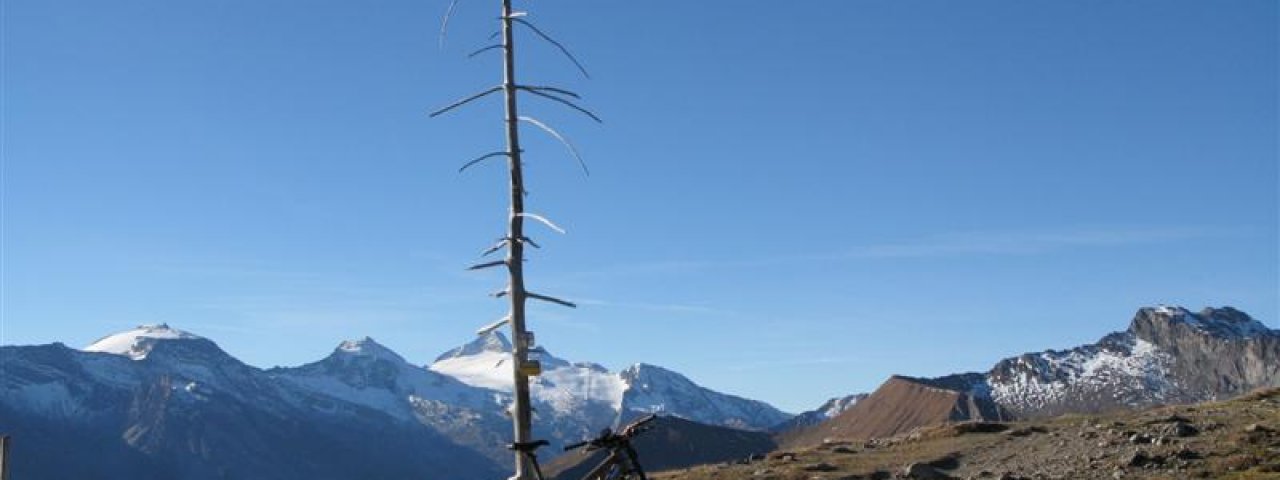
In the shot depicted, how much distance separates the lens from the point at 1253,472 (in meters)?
44.8

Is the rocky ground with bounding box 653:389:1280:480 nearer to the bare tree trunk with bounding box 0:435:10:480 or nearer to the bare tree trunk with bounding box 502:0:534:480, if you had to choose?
the bare tree trunk with bounding box 502:0:534:480

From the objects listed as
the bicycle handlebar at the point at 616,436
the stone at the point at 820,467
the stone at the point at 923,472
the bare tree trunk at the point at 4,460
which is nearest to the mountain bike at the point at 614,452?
the bicycle handlebar at the point at 616,436

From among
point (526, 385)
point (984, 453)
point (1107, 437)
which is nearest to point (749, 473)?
point (984, 453)

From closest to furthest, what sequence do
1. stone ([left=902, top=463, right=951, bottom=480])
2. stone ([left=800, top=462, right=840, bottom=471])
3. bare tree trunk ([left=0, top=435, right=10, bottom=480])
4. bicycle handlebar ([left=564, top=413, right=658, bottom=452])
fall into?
bicycle handlebar ([left=564, top=413, right=658, bottom=452])
bare tree trunk ([left=0, top=435, right=10, bottom=480])
stone ([left=902, top=463, right=951, bottom=480])
stone ([left=800, top=462, right=840, bottom=471])

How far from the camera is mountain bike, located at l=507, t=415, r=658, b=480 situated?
19234 millimetres

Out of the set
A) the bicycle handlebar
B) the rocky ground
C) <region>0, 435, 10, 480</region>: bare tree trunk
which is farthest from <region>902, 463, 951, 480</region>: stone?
<region>0, 435, 10, 480</region>: bare tree trunk

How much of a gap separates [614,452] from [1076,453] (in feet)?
132

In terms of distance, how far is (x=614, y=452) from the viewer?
19.4 metres

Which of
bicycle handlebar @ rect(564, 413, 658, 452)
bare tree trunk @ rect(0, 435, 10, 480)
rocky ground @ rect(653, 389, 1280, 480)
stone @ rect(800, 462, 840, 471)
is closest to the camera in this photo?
bicycle handlebar @ rect(564, 413, 658, 452)

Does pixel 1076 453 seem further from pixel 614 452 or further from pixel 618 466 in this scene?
pixel 614 452

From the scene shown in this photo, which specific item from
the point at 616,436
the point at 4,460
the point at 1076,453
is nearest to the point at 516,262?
the point at 616,436

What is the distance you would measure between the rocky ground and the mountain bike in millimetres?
30769

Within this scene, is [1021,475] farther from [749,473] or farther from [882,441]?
[882,441]

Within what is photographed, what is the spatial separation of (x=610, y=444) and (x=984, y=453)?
161ft
